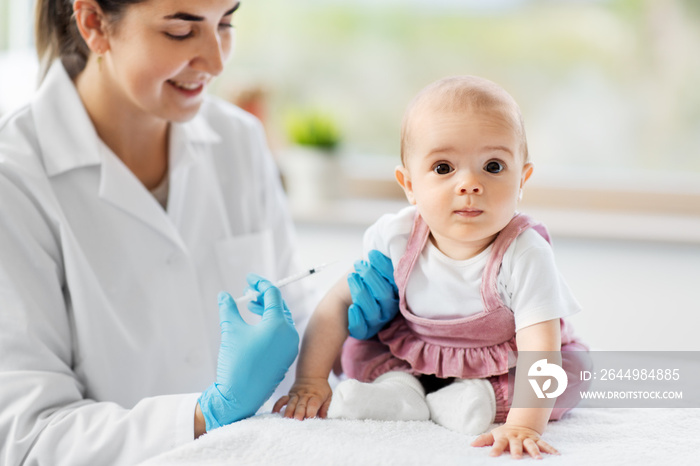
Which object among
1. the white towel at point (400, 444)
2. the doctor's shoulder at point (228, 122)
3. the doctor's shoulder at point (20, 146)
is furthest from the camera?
the doctor's shoulder at point (228, 122)

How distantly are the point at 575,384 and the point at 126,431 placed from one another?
2.25 feet

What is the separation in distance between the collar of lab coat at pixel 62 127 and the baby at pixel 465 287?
0.59 m

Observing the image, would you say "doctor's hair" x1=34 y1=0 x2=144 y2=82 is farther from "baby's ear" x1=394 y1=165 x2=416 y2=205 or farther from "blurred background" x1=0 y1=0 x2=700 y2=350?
"blurred background" x1=0 y1=0 x2=700 y2=350

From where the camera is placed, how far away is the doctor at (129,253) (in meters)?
1.10

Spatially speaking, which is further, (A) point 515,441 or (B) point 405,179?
(B) point 405,179

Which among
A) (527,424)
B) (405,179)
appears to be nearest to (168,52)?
(405,179)

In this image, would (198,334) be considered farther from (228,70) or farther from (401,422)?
(228,70)

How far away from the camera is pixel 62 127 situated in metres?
1.40

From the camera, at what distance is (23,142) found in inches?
52.1

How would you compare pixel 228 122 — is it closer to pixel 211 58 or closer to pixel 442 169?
pixel 211 58

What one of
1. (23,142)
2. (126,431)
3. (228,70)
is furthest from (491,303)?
(228,70)

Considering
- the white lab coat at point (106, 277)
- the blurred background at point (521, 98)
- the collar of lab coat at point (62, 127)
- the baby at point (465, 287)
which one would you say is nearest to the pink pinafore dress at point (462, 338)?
the baby at point (465, 287)

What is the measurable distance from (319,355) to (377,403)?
14 centimetres

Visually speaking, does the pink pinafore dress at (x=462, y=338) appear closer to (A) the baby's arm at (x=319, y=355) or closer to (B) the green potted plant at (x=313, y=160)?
(A) the baby's arm at (x=319, y=355)
